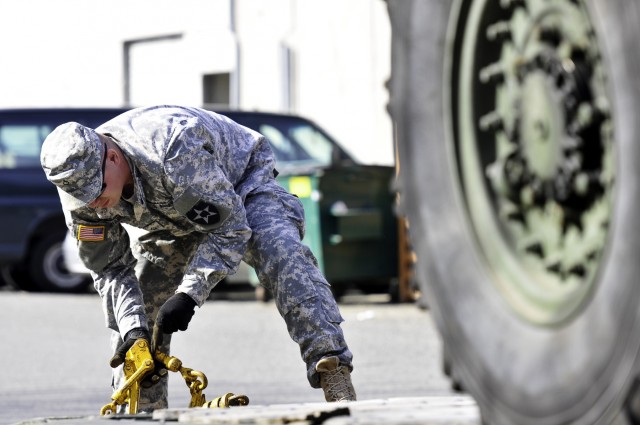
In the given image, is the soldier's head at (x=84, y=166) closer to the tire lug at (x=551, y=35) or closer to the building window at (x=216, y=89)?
the tire lug at (x=551, y=35)

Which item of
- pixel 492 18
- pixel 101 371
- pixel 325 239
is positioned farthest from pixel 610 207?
pixel 325 239

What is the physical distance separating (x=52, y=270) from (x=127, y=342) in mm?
11003

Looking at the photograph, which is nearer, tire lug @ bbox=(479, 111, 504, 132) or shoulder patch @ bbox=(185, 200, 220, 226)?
tire lug @ bbox=(479, 111, 504, 132)

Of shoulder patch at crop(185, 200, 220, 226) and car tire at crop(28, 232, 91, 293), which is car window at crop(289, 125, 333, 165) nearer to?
car tire at crop(28, 232, 91, 293)

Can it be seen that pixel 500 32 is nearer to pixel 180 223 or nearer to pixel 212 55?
pixel 180 223

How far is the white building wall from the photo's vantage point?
19484 millimetres

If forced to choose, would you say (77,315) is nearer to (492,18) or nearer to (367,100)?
(367,100)

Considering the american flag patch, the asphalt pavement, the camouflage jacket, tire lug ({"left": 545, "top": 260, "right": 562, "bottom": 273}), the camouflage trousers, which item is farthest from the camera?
the asphalt pavement

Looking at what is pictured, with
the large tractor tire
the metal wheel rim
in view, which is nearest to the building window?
the large tractor tire

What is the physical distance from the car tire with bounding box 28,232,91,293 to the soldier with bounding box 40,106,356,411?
10.1m

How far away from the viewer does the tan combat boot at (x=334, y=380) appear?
5039mm

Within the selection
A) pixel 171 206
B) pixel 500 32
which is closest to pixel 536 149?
pixel 500 32

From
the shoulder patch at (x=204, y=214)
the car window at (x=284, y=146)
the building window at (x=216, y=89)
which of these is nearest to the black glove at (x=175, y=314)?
the shoulder patch at (x=204, y=214)

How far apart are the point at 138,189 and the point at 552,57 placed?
2965 millimetres
